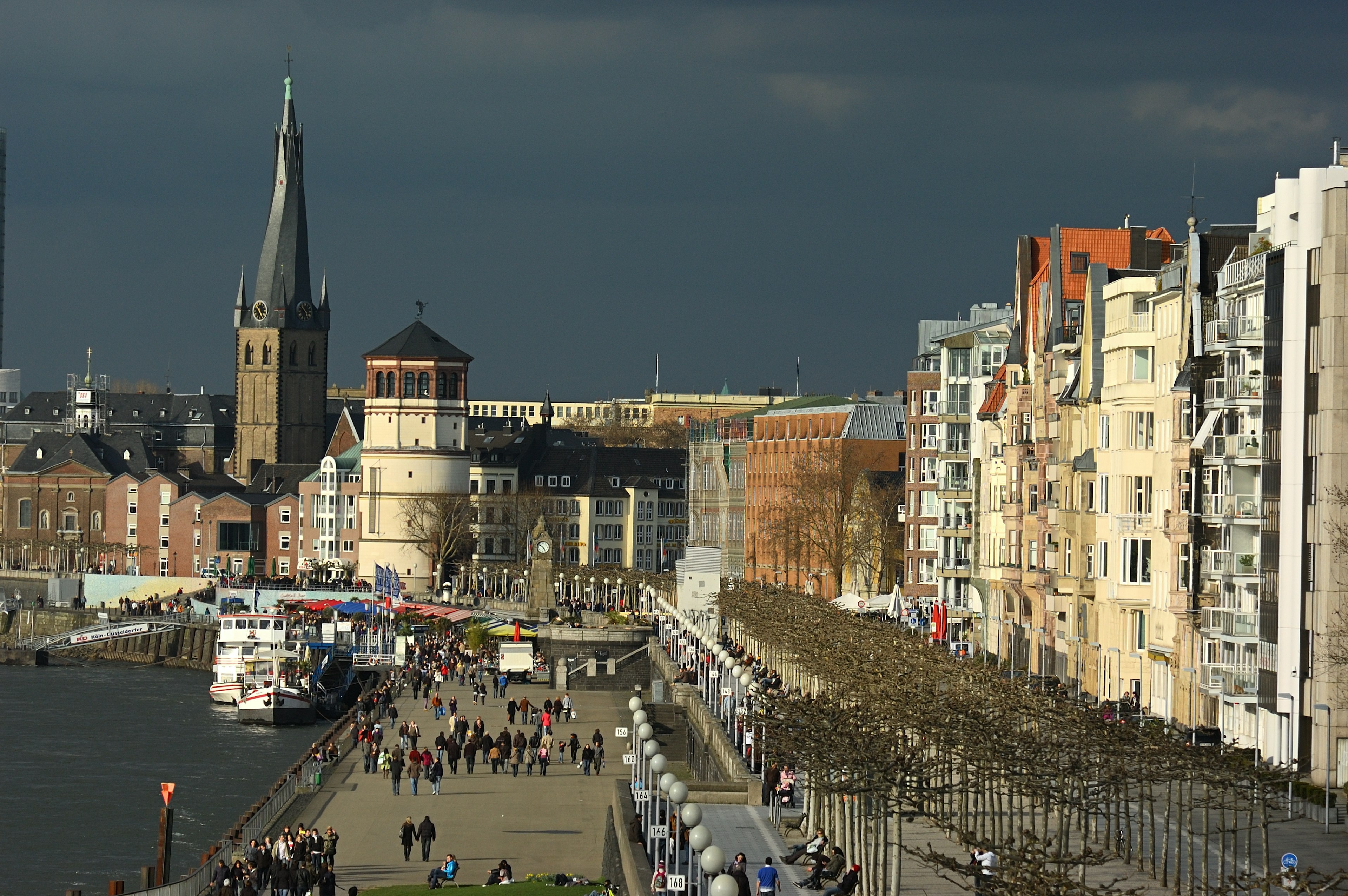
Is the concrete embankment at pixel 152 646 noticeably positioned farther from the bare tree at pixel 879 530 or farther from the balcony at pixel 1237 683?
the balcony at pixel 1237 683

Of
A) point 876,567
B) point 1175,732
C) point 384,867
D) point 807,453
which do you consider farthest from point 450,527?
point 1175,732

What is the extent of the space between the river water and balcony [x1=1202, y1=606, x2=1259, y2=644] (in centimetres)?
2390

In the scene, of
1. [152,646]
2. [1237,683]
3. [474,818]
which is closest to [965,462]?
[474,818]

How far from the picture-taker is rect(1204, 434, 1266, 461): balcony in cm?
5178

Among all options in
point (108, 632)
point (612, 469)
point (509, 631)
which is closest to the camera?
point (509, 631)

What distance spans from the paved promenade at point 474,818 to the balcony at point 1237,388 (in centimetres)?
1705

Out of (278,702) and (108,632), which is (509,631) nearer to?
(278,702)

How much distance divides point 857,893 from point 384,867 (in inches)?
→ 612

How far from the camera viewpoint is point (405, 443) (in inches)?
6314

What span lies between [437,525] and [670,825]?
12075 cm

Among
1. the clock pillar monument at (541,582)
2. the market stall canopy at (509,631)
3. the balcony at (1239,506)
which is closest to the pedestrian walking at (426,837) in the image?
the balcony at (1239,506)

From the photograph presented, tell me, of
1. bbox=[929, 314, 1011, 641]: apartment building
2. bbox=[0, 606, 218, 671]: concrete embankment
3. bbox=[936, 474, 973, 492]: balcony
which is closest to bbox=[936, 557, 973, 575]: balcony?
bbox=[929, 314, 1011, 641]: apartment building

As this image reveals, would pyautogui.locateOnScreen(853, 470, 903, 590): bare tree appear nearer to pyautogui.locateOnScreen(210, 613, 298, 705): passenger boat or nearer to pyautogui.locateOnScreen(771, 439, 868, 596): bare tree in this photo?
pyautogui.locateOnScreen(771, 439, 868, 596): bare tree

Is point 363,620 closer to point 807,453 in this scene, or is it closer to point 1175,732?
point 807,453
